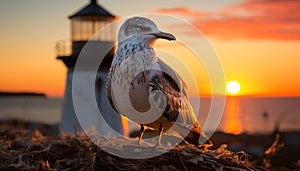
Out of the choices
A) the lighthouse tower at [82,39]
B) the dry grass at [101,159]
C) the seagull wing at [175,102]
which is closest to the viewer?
the dry grass at [101,159]

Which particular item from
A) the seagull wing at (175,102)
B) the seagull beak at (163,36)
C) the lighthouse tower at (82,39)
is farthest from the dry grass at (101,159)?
the lighthouse tower at (82,39)

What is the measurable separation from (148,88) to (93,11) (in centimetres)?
1438

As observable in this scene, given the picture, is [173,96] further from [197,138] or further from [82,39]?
[82,39]

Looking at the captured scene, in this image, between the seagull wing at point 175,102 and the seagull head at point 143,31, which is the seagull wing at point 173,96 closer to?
the seagull wing at point 175,102

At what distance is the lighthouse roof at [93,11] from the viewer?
18953 millimetres

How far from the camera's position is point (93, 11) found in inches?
749

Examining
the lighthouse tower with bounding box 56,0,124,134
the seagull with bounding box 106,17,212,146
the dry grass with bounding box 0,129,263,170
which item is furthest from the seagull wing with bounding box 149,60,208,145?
the lighthouse tower with bounding box 56,0,124,134

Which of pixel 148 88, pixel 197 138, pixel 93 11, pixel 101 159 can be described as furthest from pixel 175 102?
pixel 93 11

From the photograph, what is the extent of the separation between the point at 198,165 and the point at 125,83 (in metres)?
1.15

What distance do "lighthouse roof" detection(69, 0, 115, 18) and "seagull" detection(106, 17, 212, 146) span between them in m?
13.6

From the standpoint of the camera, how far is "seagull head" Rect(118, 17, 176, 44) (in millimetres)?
5375

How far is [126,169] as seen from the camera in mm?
4891

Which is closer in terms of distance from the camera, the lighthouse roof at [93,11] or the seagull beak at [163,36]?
the seagull beak at [163,36]

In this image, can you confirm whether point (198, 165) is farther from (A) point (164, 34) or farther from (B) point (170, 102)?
(A) point (164, 34)
